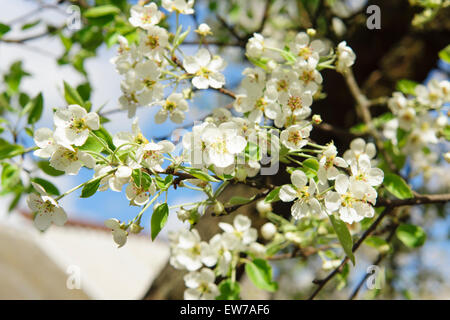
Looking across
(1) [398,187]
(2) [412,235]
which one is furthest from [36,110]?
(2) [412,235]

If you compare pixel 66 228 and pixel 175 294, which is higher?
pixel 175 294

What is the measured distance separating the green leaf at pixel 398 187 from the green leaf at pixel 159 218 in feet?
1.95

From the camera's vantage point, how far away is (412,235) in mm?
1227

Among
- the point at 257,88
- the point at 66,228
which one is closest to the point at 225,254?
the point at 257,88

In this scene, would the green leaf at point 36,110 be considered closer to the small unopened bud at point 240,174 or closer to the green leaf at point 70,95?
the green leaf at point 70,95

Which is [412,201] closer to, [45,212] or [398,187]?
[398,187]

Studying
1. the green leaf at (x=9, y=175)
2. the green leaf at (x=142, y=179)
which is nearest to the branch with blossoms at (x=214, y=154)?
the green leaf at (x=142, y=179)

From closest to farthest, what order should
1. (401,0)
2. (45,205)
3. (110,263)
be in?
(45,205), (401,0), (110,263)

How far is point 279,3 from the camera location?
9.58 ft

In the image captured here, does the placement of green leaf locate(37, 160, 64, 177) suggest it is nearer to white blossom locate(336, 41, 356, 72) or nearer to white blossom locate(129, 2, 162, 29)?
white blossom locate(129, 2, 162, 29)

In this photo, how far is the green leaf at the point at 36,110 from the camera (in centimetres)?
127

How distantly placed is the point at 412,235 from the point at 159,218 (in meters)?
0.84
